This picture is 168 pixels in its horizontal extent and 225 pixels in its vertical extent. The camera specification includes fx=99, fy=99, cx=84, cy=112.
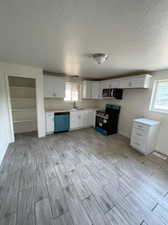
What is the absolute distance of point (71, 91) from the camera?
181 inches

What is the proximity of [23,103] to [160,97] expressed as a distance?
4.58 m

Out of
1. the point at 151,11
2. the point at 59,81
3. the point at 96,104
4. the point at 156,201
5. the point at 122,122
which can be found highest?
the point at 151,11

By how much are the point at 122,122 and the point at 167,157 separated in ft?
5.63

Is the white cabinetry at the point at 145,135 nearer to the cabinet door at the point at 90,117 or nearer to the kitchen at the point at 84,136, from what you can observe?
the kitchen at the point at 84,136

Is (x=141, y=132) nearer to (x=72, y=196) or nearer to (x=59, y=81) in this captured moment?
(x=72, y=196)

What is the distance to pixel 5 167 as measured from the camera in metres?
2.07

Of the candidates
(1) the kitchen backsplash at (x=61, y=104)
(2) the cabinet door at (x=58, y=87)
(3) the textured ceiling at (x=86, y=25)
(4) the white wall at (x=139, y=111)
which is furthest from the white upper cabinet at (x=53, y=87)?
(4) the white wall at (x=139, y=111)

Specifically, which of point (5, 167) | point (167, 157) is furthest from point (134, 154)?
point (5, 167)

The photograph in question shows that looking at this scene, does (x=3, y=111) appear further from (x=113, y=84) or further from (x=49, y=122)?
(x=113, y=84)

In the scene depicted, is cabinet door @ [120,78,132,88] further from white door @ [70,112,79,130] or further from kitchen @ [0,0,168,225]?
white door @ [70,112,79,130]

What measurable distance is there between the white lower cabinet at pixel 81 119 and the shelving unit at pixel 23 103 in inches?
→ 60.6

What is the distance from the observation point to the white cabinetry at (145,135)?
2.62 m

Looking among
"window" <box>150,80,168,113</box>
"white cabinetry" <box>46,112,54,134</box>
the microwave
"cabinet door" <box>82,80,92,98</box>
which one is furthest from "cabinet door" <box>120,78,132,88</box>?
"white cabinetry" <box>46,112,54,134</box>

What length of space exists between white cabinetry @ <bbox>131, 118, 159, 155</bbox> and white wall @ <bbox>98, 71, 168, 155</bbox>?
7.5 inches
